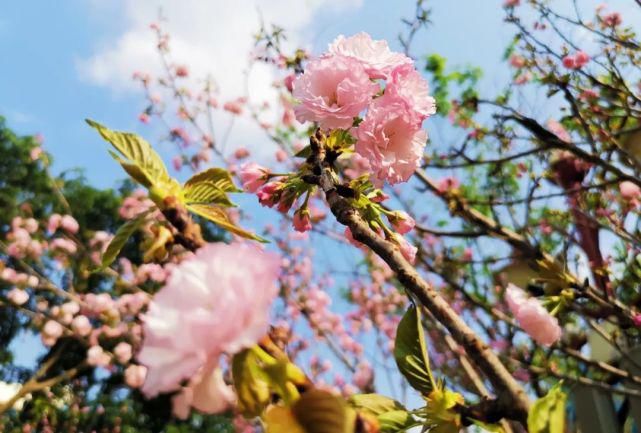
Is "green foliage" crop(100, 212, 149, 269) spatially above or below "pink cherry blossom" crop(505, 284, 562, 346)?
below

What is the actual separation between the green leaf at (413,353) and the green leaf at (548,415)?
0.13 m

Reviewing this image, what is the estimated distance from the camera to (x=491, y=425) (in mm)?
573

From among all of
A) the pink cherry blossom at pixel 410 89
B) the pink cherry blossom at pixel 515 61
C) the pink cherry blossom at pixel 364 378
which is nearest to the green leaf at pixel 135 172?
the pink cherry blossom at pixel 410 89

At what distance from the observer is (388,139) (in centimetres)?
98

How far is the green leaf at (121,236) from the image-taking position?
605 mm

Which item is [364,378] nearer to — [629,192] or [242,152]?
[629,192]

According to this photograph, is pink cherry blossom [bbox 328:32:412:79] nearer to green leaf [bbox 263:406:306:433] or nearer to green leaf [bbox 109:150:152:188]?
green leaf [bbox 109:150:152:188]

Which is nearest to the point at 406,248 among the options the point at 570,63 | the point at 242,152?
the point at 570,63

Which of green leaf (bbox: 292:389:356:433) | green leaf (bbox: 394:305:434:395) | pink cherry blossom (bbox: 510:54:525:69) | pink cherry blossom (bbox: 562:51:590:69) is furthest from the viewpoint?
pink cherry blossom (bbox: 510:54:525:69)

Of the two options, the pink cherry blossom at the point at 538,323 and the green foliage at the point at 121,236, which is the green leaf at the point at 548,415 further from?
the pink cherry blossom at the point at 538,323

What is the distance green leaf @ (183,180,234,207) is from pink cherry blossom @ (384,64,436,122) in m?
0.43

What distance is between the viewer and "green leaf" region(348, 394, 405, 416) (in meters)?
0.60

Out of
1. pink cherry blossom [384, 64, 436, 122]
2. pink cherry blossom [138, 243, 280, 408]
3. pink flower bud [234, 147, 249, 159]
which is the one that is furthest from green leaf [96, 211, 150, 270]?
pink flower bud [234, 147, 249, 159]

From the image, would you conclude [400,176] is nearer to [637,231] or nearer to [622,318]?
[622,318]
